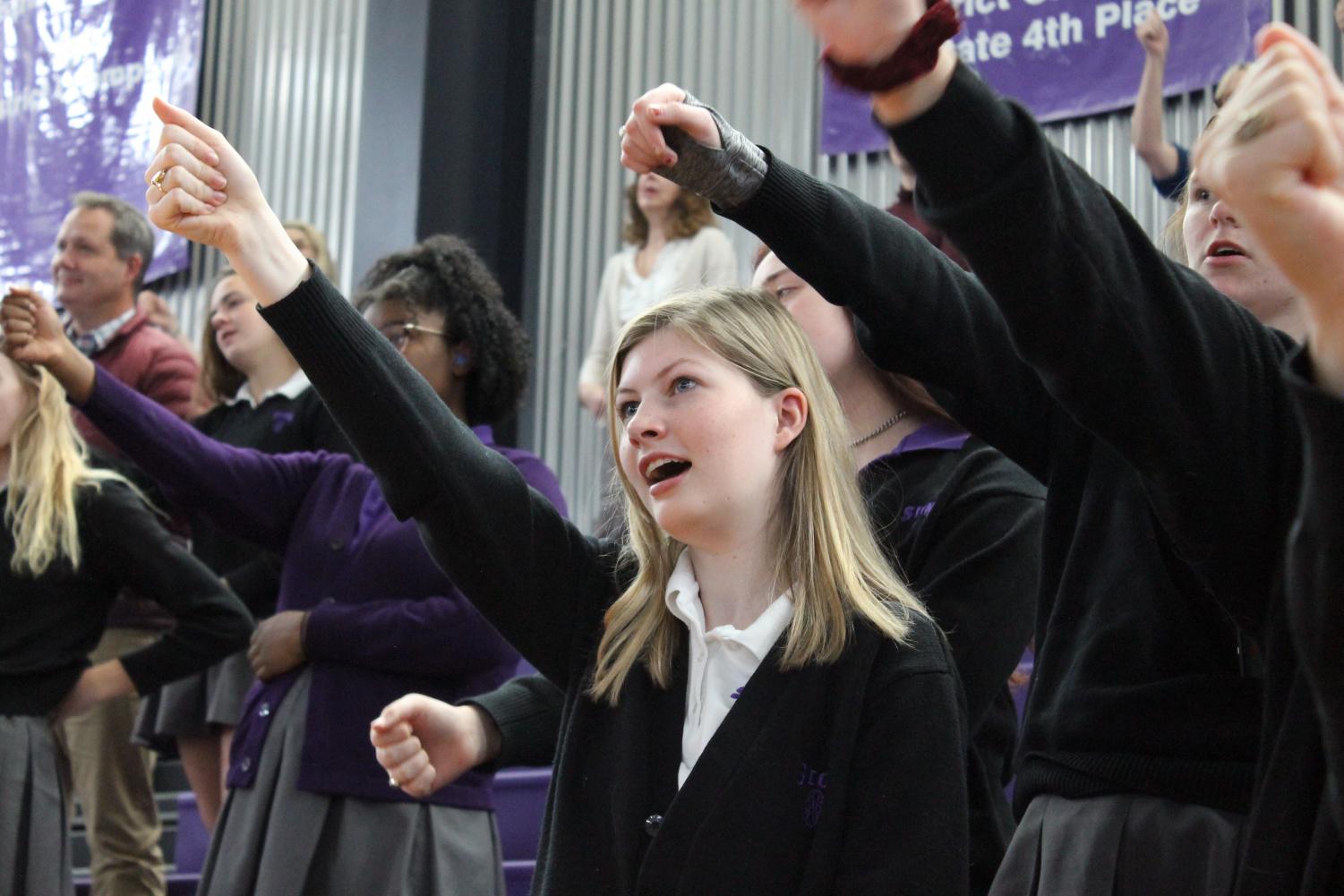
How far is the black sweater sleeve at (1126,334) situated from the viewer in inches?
42.9

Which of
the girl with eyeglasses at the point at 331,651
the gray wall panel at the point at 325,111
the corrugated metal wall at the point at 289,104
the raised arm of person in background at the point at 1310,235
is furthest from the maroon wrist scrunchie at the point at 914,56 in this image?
the corrugated metal wall at the point at 289,104

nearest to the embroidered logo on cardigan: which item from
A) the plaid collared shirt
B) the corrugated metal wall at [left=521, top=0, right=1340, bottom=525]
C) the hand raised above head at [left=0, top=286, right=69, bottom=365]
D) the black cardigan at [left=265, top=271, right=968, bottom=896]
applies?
the black cardigan at [left=265, top=271, right=968, bottom=896]

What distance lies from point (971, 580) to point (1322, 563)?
0.95 metres

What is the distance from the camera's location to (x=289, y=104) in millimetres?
7141

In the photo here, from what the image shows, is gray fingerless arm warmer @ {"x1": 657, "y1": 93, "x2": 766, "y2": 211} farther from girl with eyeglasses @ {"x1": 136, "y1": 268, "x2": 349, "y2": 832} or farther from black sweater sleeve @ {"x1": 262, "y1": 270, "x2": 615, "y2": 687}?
girl with eyeglasses @ {"x1": 136, "y1": 268, "x2": 349, "y2": 832}

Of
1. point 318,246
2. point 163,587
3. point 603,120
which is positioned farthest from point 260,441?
point 603,120

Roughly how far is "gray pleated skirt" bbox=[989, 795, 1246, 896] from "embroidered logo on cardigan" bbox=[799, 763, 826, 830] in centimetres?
23

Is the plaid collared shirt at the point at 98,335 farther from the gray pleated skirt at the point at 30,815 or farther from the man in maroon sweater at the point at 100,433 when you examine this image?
the gray pleated skirt at the point at 30,815

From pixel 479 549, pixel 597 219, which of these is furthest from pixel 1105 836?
pixel 597 219

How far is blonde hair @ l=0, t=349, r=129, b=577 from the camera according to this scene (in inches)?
121

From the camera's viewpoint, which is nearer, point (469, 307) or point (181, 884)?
point (469, 307)

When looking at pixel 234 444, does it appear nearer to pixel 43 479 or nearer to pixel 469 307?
pixel 43 479

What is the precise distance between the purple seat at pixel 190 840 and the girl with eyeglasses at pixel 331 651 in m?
1.61

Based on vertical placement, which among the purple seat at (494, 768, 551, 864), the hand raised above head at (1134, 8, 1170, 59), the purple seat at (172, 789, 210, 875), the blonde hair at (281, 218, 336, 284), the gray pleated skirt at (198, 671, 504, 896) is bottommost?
the purple seat at (172, 789, 210, 875)
